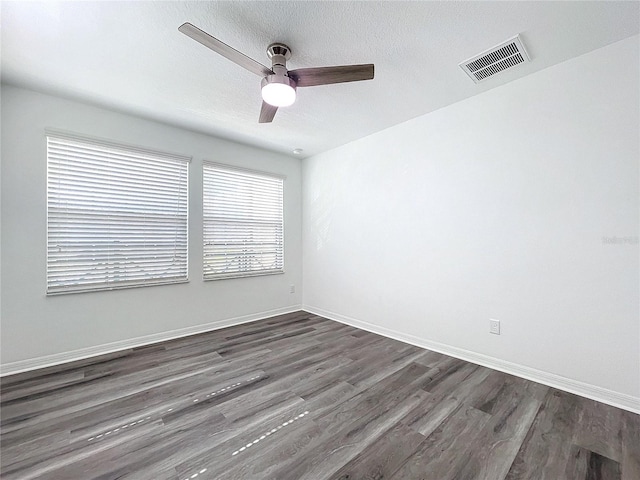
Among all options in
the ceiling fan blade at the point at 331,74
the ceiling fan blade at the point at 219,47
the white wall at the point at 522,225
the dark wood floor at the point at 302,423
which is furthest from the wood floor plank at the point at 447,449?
the ceiling fan blade at the point at 219,47

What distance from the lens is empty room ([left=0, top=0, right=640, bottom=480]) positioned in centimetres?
169

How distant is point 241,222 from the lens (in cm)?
410

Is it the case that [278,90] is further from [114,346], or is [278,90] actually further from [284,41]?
[114,346]

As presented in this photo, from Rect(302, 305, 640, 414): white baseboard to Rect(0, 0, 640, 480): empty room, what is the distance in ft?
0.06

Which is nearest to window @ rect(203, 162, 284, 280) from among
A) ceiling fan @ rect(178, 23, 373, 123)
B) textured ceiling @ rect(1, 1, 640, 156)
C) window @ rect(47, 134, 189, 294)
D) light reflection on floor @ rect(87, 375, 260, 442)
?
window @ rect(47, 134, 189, 294)

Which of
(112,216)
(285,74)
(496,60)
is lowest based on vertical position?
(112,216)

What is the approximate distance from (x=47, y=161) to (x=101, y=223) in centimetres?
72

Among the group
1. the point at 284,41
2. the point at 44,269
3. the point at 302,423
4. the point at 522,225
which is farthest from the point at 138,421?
the point at 522,225

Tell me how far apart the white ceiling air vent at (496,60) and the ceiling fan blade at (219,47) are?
1623 mm

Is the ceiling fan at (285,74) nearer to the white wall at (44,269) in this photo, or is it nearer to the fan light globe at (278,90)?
the fan light globe at (278,90)

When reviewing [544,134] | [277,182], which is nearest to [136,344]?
[277,182]

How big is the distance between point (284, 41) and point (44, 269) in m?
3.01

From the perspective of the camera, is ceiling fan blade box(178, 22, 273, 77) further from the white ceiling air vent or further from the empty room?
the white ceiling air vent

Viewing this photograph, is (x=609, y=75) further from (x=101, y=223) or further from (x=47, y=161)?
(x=47, y=161)
